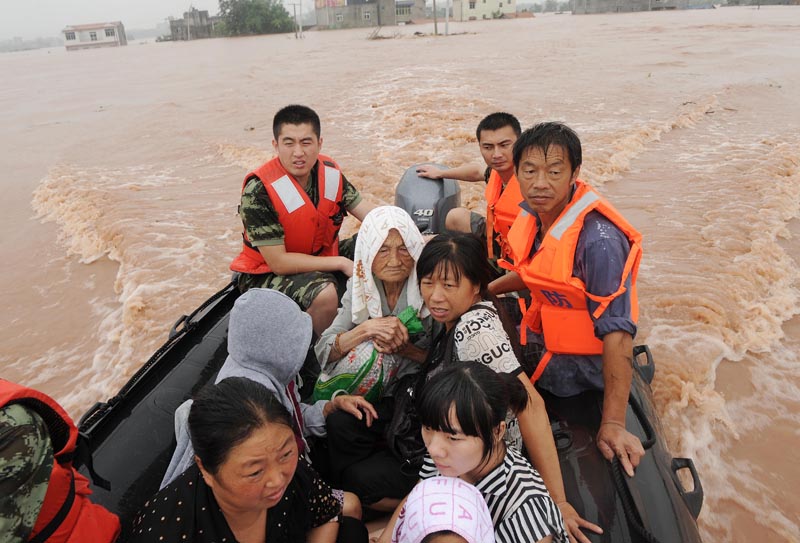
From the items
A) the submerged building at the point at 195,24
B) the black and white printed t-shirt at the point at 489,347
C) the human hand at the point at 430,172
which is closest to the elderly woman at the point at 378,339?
the black and white printed t-shirt at the point at 489,347

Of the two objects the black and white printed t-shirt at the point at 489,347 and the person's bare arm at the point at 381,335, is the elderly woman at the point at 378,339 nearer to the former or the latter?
the person's bare arm at the point at 381,335

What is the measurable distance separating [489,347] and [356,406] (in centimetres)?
51

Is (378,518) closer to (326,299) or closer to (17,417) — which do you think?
(326,299)

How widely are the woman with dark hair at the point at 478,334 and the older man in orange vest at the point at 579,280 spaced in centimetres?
20

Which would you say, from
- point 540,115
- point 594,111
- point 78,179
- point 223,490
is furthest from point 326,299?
point 594,111

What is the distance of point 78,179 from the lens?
26.3ft

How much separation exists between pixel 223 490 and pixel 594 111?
10331 mm

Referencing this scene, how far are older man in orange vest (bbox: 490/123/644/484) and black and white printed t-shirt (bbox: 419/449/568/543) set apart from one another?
0.44m

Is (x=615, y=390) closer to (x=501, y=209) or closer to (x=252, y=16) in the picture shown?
(x=501, y=209)

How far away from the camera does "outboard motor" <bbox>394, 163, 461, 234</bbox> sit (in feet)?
10.5

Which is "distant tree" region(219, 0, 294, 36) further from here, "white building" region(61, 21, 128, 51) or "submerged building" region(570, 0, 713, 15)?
"submerged building" region(570, 0, 713, 15)

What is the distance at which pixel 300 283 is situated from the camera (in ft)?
8.36

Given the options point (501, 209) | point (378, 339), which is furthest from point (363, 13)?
point (378, 339)

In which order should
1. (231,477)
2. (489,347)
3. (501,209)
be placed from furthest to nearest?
(501,209), (489,347), (231,477)
